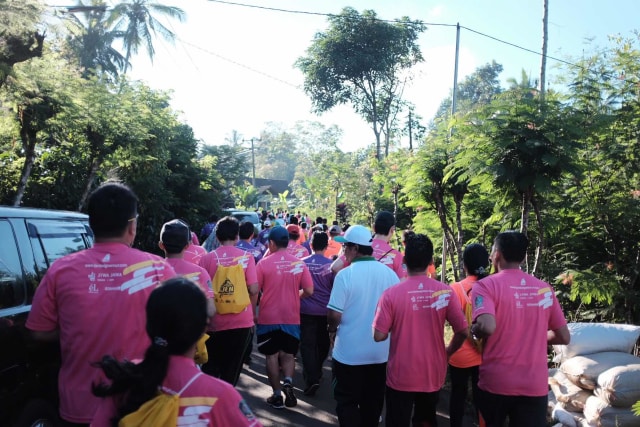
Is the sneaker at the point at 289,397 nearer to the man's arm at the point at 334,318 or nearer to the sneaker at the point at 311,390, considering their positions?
the sneaker at the point at 311,390

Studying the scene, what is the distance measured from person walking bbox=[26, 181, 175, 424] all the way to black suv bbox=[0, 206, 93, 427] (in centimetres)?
74

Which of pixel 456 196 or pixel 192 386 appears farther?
pixel 456 196

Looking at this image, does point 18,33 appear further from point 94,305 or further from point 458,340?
point 458,340

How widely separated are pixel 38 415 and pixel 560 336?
361cm

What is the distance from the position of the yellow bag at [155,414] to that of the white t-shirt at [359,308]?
2.60 metres

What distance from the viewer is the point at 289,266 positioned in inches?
255

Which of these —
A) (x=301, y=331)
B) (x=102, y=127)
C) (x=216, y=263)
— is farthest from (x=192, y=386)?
(x=102, y=127)

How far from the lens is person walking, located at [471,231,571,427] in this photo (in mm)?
3805

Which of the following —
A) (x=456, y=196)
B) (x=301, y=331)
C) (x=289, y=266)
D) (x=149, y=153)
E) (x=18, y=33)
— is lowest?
(x=301, y=331)

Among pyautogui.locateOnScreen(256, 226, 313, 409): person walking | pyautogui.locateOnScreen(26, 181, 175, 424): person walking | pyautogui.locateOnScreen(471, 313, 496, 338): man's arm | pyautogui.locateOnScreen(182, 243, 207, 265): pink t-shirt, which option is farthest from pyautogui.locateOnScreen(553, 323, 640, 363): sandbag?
pyautogui.locateOnScreen(26, 181, 175, 424): person walking

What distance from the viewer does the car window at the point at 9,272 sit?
11.5ft

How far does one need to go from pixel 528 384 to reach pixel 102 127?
34.9 feet

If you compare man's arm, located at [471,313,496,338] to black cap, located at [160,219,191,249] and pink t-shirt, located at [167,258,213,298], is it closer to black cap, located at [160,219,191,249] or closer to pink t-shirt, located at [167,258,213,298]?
pink t-shirt, located at [167,258,213,298]

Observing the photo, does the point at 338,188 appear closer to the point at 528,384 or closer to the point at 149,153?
the point at 149,153
